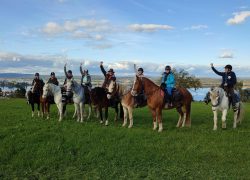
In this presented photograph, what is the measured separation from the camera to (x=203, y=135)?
53.9 ft

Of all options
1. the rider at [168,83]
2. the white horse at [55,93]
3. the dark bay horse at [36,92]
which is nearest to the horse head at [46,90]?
the white horse at [55,93]

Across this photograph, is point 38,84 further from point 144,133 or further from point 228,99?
point 228,99

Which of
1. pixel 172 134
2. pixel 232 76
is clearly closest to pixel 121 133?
pixel 172 134

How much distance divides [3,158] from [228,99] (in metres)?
10.4

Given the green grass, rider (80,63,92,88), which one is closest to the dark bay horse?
rider (80,63,92,88)

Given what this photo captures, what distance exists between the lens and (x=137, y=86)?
57.6ft

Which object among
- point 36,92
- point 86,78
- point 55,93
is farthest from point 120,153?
point 36,92

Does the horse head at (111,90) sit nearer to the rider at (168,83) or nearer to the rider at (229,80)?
the rider at (168,83)

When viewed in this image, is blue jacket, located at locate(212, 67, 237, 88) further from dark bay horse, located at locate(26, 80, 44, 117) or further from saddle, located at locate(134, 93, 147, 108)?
dark bay horse, located at locate(26, 80, 44, 117)

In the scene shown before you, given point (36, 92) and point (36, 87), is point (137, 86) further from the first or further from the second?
point (36, 92)

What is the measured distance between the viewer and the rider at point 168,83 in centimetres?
1800

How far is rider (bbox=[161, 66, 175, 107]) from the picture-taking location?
59.1 ft

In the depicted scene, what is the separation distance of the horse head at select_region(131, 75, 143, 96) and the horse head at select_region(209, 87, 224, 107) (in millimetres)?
3273

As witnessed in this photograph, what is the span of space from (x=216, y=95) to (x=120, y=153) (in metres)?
6.21
